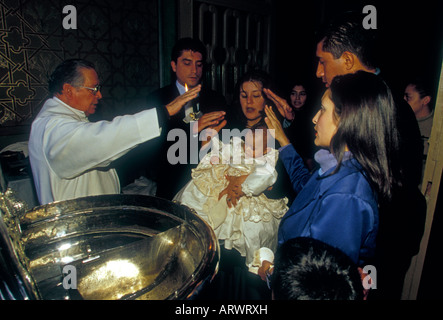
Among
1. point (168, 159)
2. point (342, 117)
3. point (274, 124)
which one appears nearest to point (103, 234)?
point (342, 117)

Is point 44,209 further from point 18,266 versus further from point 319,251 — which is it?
point 319,251

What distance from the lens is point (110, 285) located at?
3.38 feet

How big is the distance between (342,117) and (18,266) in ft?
4.73

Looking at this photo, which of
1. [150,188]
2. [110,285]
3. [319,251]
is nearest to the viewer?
[110,285]

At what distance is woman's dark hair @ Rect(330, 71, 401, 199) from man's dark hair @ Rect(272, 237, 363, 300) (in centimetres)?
47

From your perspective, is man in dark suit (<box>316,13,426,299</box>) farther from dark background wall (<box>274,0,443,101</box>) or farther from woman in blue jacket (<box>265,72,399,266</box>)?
dark background wall (<box>274,0,443,101</box>)

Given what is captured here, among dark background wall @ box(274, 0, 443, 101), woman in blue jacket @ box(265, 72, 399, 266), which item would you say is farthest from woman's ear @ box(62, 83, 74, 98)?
dark background wall @ box(274, 0, 443, 101)

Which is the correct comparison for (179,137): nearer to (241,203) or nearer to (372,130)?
(241,203)

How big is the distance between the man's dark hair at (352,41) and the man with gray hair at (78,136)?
3.73ft

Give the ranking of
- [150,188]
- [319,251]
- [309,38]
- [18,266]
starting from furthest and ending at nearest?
[309,38]
[150,188]
[319,251]
[18,266]

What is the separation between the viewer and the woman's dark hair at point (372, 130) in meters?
1.33

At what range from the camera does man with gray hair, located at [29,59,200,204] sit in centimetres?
162

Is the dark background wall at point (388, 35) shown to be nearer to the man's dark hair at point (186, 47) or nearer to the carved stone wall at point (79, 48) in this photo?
the man's dark hair at point (186, 47)

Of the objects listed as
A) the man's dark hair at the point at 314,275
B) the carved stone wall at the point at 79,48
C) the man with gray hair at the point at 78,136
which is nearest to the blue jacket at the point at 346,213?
the man's dark hair at the point at 314,275
